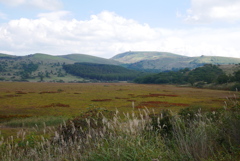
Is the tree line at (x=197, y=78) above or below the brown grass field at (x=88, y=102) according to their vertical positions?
above

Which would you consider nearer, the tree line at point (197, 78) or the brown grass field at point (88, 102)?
the brown grass field at point (88, 102)

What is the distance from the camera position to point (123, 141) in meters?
6.31

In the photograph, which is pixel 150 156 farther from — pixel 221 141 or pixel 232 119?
pixel 232 119

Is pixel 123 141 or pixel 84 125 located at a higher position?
pixel 123 141

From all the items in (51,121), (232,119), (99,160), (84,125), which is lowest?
(51,121)

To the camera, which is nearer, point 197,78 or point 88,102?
point 88,102

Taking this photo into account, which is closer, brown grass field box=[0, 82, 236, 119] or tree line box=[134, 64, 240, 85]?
brown grass field box=[0, 82, 236, 119]

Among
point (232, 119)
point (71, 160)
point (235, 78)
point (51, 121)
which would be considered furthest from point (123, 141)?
point (235, 78)

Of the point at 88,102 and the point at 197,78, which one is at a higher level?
the point at 197,78

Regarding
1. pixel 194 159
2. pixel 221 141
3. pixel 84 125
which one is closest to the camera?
pixel 194 159

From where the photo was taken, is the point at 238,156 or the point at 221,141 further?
the point at 221,141

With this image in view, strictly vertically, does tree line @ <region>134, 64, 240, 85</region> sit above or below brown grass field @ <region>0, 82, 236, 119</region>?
above

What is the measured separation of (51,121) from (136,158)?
21.1 metres

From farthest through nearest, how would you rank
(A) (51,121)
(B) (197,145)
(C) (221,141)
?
(A) (51,121) < (C) (221,141) < (B) (197,145)
